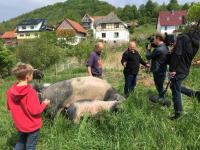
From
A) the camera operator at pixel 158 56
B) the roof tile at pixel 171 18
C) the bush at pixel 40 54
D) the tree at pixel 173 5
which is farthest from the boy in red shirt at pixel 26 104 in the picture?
the tree at pixel 173 5

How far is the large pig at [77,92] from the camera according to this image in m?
7.27

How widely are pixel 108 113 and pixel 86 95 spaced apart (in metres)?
1.32

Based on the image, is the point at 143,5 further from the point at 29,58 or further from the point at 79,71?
the point at 79,71

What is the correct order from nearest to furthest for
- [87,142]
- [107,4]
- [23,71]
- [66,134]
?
[23,71], [87,142], [66,134], [107,4]

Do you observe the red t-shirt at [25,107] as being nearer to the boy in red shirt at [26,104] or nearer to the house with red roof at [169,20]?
the boy in red shirt at [26,104]

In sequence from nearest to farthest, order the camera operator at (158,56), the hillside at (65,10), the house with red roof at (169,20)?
the camera operator at (158,56) → the house with red roof at (169,20) → the hillside at (65,10)

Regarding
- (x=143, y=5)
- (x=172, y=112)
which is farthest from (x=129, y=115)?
(x=143, y=5)

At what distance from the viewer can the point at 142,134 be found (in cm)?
523

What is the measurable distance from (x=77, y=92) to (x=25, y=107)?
268 cm

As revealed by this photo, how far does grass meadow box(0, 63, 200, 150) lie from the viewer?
195 inches

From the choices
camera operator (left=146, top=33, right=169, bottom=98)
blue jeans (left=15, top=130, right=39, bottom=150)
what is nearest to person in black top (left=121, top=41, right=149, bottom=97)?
camera operator (left=146, top=33, right=169, bottom=98)

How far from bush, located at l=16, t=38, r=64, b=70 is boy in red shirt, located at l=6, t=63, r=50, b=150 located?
94.9ft

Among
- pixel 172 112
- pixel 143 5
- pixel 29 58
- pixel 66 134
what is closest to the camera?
pixel 66 134

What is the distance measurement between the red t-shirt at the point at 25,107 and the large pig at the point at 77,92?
7.32 ft
